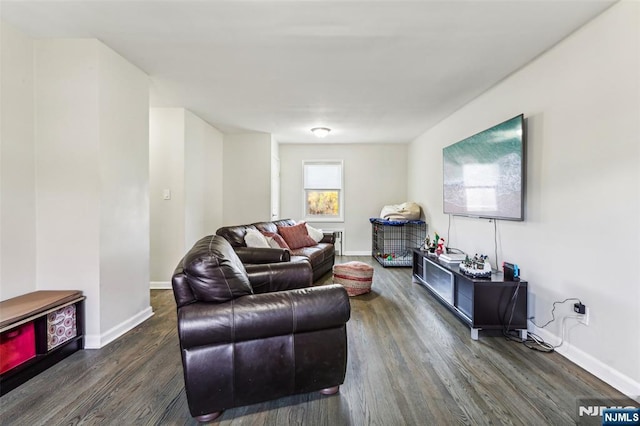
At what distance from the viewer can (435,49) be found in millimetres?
2361

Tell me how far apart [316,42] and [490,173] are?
6.85 ft

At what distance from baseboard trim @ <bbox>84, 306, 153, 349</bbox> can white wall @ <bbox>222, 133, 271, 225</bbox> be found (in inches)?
101

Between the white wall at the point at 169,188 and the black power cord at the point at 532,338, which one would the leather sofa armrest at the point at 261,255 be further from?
the black power cord at the point at 532,338

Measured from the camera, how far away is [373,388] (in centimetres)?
180

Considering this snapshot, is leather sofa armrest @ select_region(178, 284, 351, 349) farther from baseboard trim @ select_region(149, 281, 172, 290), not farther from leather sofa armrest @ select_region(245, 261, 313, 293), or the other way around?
baseboard trim @ select_region(149, 281, 172, 290)

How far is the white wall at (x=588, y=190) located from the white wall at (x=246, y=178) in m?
3.79

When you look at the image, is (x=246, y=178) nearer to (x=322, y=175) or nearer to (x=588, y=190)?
(x=322, y=175)

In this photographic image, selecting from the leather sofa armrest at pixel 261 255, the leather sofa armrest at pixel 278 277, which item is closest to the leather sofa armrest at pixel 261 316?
the leather sofa armrest at pixel 278 277

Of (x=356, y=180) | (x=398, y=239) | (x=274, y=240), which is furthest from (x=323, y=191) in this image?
(x=274, y=240)

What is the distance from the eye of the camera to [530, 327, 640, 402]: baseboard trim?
67.6 inches

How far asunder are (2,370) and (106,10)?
2375 mm

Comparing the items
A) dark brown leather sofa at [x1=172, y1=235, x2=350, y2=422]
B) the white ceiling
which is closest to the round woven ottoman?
dark brown leather sofa at [x1=172, y1=235, x2=350, y2=422]

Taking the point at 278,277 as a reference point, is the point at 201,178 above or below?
above


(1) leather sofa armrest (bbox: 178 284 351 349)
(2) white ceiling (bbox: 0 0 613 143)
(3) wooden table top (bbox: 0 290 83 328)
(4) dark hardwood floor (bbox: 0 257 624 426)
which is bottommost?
(4) dark hardwood floor (bbox: 0 257 624 426)
